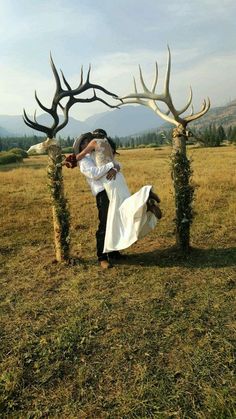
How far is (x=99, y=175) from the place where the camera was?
256 inches

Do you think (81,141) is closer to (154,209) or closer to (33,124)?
(33,124)

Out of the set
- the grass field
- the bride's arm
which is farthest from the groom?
the grass field

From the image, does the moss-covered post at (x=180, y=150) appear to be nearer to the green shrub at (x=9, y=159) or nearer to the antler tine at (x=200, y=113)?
the antler tine at (x=200, y=113)

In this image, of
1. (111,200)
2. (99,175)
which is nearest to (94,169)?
(99,175)

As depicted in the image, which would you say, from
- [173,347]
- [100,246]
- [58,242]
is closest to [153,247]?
[100,246]

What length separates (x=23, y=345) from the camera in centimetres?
451

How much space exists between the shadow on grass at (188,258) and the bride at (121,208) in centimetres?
82

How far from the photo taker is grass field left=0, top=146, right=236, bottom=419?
11.6 ft

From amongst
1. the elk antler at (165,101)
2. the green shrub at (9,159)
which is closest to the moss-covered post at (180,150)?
the elk antler at (165,101)

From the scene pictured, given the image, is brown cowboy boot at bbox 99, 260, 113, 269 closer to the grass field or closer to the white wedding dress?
the grass field

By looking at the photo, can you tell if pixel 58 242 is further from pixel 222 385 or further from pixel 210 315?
pixel 222 385

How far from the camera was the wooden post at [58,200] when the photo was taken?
685 cm

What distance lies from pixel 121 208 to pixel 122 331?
2224 millimetres

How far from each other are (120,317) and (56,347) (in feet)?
3.14
